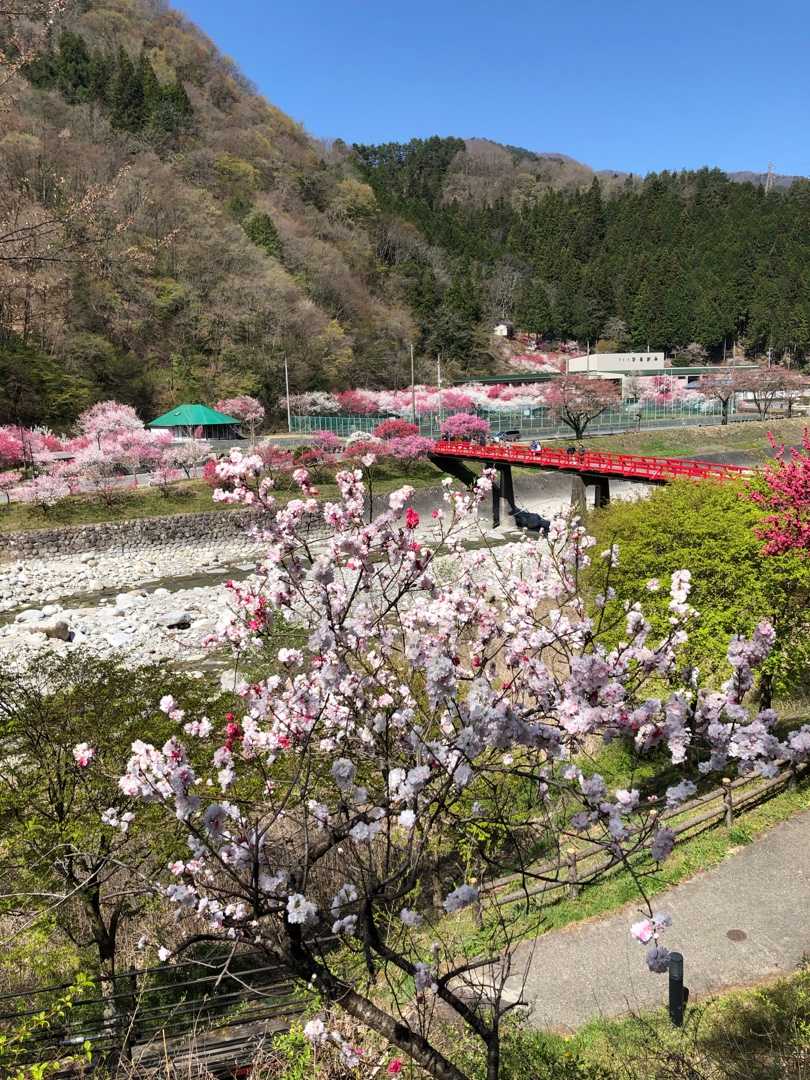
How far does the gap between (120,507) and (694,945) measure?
30283 millimetres

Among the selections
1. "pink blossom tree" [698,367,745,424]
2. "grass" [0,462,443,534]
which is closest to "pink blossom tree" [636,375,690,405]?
"pink blossom tree" [698,367,745,424]

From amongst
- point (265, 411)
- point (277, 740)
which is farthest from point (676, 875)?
point (265, 411)

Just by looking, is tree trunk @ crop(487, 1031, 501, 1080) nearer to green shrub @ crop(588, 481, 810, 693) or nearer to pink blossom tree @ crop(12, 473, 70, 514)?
green shrub @ crop(588, 481, 810, 693)

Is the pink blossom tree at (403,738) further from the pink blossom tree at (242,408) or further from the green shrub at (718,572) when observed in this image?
the pink blossom tree at (242,408)

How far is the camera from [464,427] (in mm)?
47812

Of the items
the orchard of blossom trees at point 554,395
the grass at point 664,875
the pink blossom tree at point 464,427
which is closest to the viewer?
the grass at point 664,875

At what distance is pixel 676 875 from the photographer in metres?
8.31

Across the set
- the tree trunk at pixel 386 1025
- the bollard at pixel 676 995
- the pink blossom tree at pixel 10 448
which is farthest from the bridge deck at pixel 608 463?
the pink blossom tree at pixel 10 448

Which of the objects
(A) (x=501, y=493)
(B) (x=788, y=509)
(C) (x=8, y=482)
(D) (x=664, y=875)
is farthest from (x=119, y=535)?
(D) (x=664, y=875)

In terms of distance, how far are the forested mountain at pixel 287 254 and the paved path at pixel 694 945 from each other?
3054 centimetres

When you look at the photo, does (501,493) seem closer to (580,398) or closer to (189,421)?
(580,398)

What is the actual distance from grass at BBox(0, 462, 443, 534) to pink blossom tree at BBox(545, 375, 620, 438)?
21.6 m

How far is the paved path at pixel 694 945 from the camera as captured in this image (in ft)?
21.7

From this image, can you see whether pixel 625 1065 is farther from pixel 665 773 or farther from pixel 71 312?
pixel 71 312
